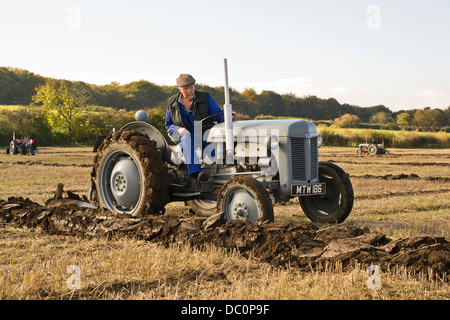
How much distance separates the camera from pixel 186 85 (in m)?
6.80

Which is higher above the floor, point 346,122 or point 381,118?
point 381,118

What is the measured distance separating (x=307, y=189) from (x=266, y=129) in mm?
932

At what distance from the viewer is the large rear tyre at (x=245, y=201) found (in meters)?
5.66

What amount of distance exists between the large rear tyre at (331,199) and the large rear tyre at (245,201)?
1539 mm

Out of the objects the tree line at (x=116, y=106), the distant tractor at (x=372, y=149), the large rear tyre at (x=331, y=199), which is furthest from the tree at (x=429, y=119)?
the large rear tyre at (x=331, y=199)

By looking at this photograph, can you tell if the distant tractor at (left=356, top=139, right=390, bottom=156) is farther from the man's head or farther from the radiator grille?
the man's head

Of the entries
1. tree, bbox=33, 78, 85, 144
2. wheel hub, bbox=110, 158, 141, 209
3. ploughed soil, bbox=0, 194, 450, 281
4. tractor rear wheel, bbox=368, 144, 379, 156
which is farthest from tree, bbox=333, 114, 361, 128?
ploughed soil, bbox=0, 194, 450, 281

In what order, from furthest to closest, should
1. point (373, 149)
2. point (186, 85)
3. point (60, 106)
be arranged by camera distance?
1. point (60, 106)
2. point (373, 149)
3. point (186, 85)

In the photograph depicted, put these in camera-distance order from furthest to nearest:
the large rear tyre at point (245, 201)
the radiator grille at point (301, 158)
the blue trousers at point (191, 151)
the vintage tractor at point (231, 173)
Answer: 1. the blue trousers at point (191, 151)
2. the radiator grille at point (301, 158)
3. the vintage tractor at point (231, 173)
4. the large rear tyre at point (245, 201)

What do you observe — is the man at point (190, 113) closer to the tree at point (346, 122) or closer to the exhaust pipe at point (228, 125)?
the exhaust pipe at point (228, 125)

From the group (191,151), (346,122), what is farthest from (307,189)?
(346,122)

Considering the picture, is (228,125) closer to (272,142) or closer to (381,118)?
(272,142)
